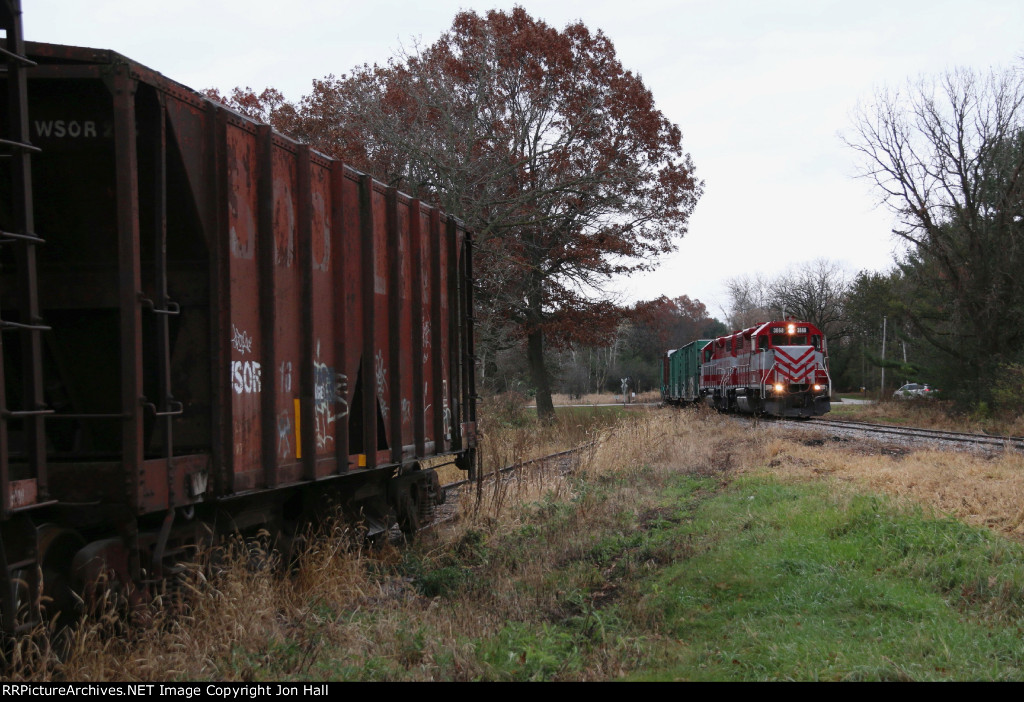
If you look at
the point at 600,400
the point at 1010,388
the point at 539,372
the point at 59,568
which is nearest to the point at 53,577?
the point at 59,568

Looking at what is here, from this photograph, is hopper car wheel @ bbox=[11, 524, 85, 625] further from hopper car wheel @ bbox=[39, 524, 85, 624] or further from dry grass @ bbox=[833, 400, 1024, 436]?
dry grass @ bbox=[833, 400, 1024, 436]

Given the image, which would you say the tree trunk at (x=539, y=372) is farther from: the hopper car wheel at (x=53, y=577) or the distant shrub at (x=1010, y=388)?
the hopper car wheel at (x=53, y=577)

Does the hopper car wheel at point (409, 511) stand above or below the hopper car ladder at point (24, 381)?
below

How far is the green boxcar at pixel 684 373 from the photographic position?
4031cm

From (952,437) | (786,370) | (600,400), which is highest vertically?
(786,370)

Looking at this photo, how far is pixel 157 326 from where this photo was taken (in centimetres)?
503

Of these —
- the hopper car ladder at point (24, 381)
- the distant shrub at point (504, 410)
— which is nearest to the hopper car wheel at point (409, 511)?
the hopper car ladder at point (24, 381)

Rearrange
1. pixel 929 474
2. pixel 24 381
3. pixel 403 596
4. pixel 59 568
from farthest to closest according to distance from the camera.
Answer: pixel 929 474
pixel 403 596
pixel 59 568
pixel 24 381

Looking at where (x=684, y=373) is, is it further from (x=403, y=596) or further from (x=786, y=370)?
(x=403, y=596)

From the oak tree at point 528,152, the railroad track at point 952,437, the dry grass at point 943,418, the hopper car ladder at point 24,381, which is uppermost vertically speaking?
the oak tree at point 528,152

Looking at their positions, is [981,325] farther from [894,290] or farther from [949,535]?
[949,535]

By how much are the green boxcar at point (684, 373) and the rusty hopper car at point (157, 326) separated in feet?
108

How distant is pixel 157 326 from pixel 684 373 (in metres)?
40.8

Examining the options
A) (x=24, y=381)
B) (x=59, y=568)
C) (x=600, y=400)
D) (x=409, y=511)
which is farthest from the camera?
(x=600, y=400)
